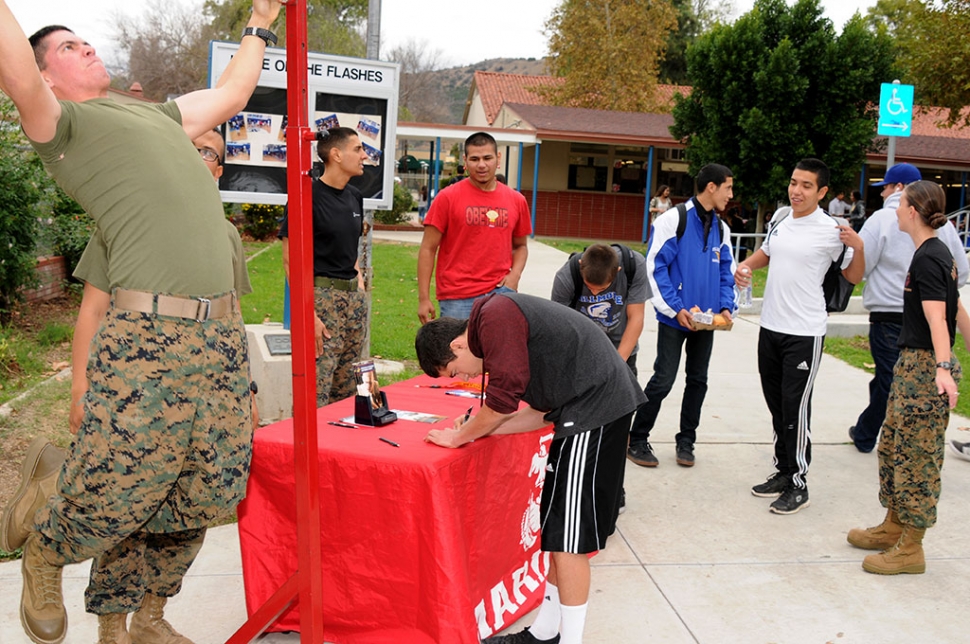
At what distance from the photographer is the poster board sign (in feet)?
19.9

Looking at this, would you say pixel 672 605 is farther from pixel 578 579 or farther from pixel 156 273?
pixel 156 273

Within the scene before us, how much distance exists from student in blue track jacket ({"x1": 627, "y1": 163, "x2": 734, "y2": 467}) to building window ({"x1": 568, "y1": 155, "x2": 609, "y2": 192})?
77.4 ft

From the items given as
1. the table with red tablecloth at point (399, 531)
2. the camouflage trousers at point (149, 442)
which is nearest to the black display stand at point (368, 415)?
the table with red tablecloth at point (399, 531)

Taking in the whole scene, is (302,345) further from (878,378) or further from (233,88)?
(878,378)

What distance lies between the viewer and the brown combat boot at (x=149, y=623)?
10.0 feet

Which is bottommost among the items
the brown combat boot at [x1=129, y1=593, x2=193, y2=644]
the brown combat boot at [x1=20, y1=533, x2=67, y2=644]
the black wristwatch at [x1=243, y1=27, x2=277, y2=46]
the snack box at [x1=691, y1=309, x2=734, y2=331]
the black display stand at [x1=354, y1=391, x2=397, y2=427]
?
the brown combat boot at [x1=129, y1=593, x2=193, y2=644]

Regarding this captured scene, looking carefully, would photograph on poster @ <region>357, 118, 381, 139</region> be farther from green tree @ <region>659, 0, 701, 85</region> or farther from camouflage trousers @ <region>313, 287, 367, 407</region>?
green tree @ <region>659, 0, 701, 85</region>

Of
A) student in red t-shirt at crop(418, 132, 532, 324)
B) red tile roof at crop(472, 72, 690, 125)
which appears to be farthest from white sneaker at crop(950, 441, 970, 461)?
red tile roof at crop(472, 72, 690, 125)

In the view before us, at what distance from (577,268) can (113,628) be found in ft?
8.52

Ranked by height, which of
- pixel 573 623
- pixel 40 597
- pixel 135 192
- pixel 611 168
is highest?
pixel 611 168

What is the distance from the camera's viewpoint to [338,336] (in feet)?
16.2

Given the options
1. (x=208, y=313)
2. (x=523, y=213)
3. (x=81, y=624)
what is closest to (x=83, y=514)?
(x=208, y=313)

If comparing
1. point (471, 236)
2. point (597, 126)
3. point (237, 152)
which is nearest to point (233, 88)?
point (471, 236)

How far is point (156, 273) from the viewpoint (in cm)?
250
